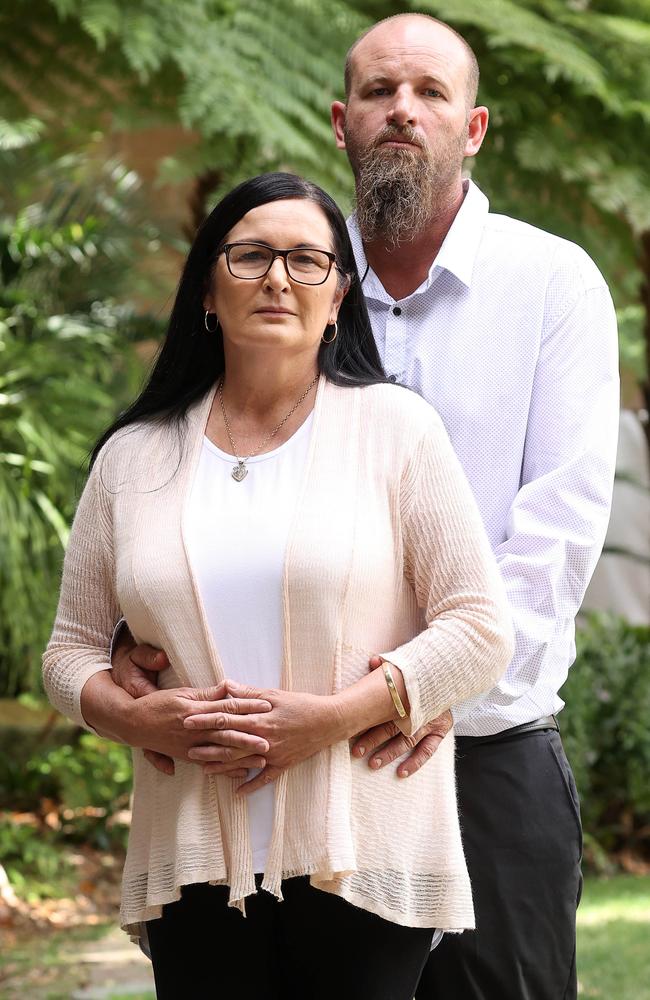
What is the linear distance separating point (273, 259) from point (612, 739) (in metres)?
5.57

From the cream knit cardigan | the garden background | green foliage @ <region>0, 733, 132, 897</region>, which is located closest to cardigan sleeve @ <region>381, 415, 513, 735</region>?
the cream knit cardigan

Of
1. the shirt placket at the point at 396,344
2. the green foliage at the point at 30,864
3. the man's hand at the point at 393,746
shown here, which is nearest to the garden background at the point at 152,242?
the green foliage at the point at 30,864

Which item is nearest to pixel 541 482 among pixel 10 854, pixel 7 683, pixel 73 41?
pixel 73 41

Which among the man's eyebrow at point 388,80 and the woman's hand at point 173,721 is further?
the man's eyebrow at point 388,80

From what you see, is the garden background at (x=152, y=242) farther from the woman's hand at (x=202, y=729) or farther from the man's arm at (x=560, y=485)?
the woman's hand at (x=202, y=729)

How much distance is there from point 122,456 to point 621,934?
436cm

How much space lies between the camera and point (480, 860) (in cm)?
256

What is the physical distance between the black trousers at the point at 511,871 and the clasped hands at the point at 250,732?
467 millimetres

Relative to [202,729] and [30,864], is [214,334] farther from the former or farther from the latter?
[30,864]

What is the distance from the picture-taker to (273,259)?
216cm

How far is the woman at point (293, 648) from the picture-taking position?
2.03 metres

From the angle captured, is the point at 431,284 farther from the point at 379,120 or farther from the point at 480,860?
the point at 480,860

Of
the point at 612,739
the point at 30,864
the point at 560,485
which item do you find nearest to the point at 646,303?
the point at 612,739

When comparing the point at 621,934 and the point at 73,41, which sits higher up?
the point at 73,41
